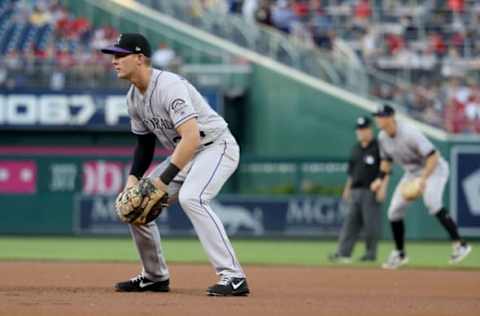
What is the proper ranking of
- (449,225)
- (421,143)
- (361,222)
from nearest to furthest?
(421,143), (449,225), (361,222)

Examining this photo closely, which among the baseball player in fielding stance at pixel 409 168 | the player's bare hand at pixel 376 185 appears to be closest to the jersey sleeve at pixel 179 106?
the baseball player in fielding stance at pixel 409 168

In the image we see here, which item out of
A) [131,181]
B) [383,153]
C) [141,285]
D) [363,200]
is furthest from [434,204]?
[131,181]

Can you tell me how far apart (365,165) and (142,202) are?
283 inches

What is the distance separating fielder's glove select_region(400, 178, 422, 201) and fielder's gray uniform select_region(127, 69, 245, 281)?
4901mm

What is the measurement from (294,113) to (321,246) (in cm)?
527

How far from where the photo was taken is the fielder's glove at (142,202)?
329 inches

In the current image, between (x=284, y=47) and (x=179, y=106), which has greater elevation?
(x=179, y=106)

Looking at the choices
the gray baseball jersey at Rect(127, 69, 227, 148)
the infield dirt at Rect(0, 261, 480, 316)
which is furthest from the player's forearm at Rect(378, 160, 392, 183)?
the gray baseball jersey at Rect(127, 69, 227, 148)

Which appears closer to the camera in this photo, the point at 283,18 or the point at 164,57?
the point at 164,57

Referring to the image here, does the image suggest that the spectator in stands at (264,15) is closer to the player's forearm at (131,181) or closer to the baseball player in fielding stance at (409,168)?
the baseball player in fielding stance at (409,168)

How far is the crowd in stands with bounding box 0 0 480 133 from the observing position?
22016mm

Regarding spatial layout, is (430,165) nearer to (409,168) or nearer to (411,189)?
(411,189)

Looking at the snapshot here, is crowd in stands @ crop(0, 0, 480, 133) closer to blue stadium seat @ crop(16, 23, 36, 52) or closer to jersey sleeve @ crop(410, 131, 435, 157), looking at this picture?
blue stadium seat @ crop(16, 23, 36, 52)

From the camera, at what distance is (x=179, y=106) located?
26.9ft
